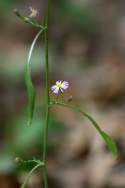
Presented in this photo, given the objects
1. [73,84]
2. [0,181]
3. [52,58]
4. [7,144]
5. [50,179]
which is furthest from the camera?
[52,58]

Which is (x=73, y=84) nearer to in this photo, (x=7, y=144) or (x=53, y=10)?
(x=7, y=144)

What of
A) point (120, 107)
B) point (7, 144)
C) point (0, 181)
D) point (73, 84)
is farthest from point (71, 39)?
point (0, 181)

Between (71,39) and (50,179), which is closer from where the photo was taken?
(50,179)

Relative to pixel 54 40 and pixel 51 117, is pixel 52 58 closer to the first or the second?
pixel 54 40

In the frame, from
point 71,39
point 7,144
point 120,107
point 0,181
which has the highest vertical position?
point 71,39

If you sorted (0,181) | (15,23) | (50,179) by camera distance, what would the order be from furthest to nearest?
1. (15,23)
2. (50,179)
3. (0,181)

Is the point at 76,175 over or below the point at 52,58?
below

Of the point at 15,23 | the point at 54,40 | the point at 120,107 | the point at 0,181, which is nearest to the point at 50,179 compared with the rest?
the point at 0,181
